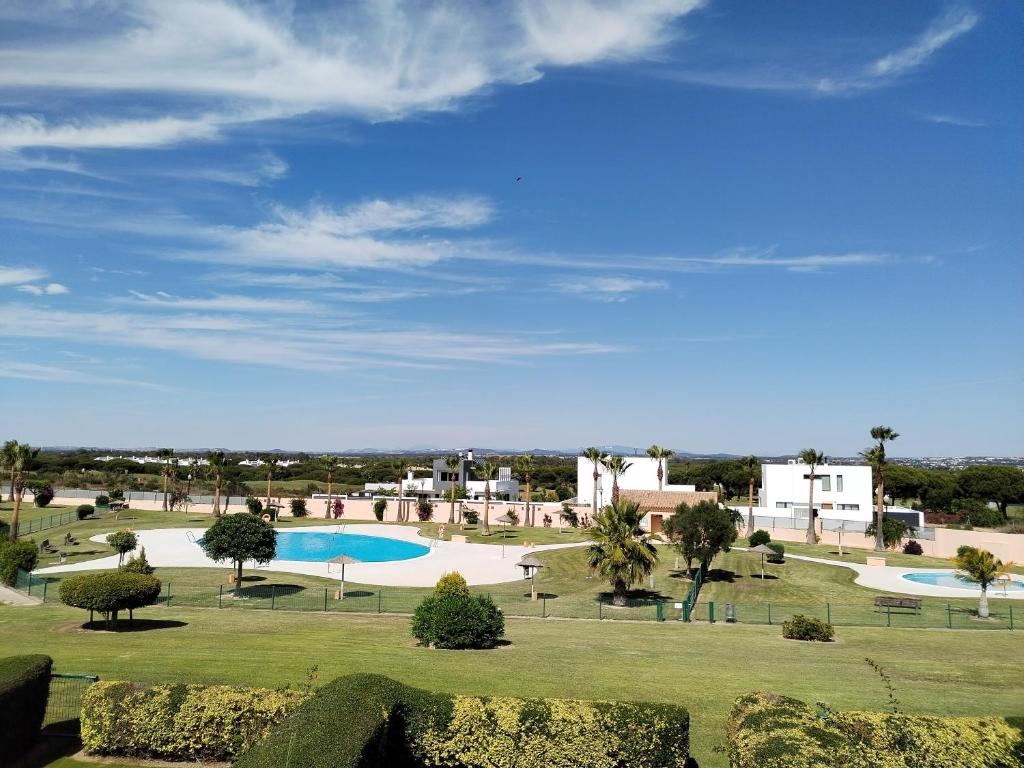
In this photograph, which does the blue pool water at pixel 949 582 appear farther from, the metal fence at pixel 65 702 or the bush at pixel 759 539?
the metal fence at pixel 65 702

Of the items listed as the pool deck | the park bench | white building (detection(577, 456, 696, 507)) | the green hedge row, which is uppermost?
white building (detection(577, 456, 696, 507))

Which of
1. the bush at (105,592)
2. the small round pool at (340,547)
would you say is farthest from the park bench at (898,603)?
the small round pool at (340,547)

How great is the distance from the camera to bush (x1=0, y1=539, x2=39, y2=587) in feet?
96.8

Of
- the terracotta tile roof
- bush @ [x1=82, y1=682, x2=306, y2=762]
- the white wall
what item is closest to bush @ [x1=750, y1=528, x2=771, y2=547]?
the terracotta tile roof

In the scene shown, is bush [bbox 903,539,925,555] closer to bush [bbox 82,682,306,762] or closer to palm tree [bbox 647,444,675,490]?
palm tree [bbox 647,444,675,490]

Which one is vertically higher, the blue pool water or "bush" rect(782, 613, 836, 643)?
"bush" rect(782, 613, 836, 643)

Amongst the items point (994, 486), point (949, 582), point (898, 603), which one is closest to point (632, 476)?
point (949, 582)

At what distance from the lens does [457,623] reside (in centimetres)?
2006

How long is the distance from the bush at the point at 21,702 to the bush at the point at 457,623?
989cm

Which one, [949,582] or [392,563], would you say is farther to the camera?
[392,563]

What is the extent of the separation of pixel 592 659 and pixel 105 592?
14.8 metres

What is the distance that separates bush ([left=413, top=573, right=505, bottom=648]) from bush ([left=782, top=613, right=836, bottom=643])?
370 inches

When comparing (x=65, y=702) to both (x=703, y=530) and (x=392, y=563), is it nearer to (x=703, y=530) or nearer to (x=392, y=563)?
(x=703, y=530)

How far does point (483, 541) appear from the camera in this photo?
5744 centimetres
